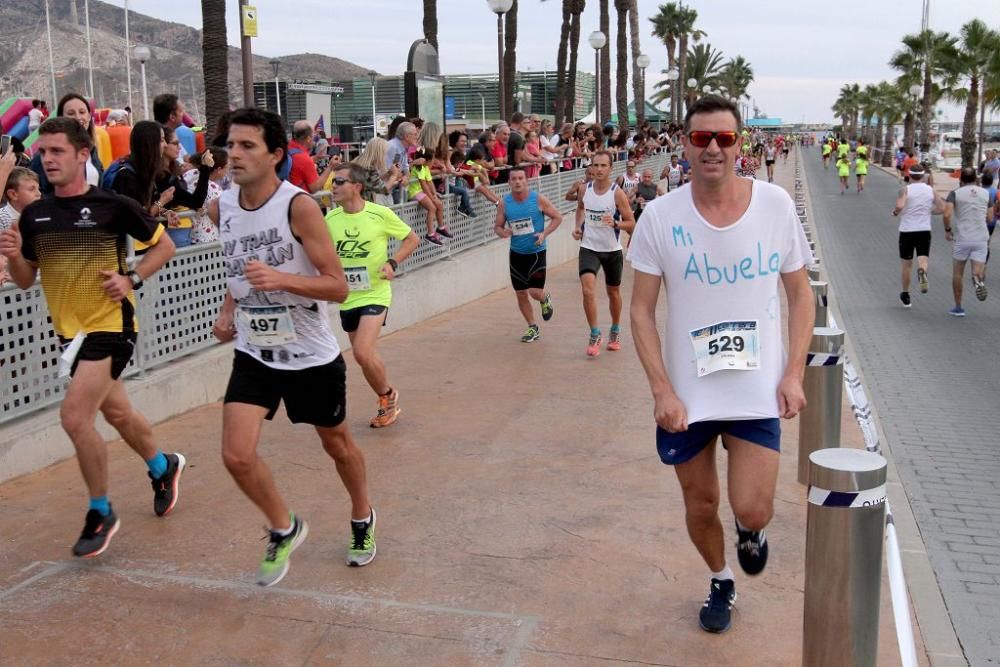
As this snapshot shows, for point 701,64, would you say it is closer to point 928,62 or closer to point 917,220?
point 928,62

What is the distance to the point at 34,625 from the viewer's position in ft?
13.8

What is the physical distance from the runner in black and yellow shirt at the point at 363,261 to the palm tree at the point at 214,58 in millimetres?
7429

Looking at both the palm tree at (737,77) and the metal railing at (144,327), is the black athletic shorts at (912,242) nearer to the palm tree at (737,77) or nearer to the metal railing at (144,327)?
the metal railing at (144,327)

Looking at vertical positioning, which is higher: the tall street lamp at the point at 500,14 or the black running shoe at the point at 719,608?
the tall street lamp at the point at 500,14

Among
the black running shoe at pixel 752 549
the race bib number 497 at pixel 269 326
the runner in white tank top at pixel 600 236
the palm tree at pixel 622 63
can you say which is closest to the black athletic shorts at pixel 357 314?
the race bib number 497 at pixel 269 326

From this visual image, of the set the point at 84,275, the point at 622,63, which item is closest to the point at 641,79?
the point at 622,63

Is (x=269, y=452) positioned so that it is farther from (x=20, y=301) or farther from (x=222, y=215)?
(x=222, y=215)

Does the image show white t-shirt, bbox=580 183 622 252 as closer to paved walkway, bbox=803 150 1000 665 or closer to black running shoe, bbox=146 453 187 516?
paved walkway, bbox=803 150 1000 665

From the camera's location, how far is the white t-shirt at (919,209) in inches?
576

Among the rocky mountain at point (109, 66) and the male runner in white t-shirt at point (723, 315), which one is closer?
the male runner in white t-shirt at point (723, 315)

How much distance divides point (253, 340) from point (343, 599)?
1164mm

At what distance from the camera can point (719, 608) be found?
417cm

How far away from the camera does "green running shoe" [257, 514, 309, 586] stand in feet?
14.5

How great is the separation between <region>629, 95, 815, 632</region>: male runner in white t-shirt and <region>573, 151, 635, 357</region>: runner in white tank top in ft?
19.9
